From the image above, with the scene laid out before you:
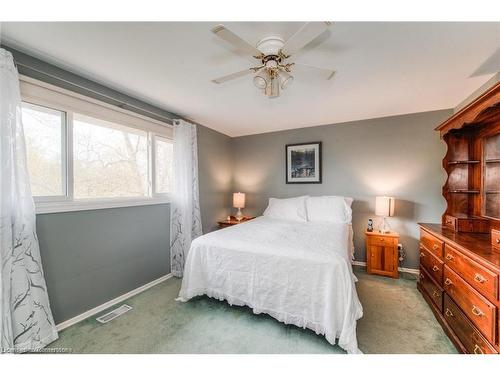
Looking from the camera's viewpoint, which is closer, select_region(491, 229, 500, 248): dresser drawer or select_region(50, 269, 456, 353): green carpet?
select_region(491, 229, 500, 248): dresser drawer

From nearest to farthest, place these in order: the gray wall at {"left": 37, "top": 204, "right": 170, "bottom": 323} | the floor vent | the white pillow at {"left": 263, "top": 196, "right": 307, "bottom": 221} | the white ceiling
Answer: the white ceiling, the gray wall at {"left": 37, "top": 204, "right": 170, "bottom": 323}, the floor vent, the white pillow at {"left": 263, "top": 196, "right": 307, "bottom": 221}

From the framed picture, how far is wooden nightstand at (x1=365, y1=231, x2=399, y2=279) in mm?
1207

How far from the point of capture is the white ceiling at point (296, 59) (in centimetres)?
135

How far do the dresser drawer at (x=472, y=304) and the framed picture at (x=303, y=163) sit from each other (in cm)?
214

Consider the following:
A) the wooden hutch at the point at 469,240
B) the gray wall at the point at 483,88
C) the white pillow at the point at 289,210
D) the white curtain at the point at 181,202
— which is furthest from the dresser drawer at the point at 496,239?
the white curtain at the point at 181,202

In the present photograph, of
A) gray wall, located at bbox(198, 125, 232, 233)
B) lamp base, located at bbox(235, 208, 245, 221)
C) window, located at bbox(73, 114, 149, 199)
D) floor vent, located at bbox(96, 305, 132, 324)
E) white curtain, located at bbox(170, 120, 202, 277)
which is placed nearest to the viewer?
floor vent, located at bbox(96, 305, 132, 324)

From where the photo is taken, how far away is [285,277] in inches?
66.9

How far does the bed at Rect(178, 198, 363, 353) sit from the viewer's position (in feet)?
4.99

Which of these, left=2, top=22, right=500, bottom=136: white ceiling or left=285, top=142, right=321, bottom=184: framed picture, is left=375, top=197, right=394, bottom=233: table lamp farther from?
left=2, top=22, right=500, bottom=136: white ceiling

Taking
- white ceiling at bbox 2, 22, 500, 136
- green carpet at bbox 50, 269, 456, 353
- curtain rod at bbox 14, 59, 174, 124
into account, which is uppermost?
white ceiling at bbox 2, 22, 500, 136

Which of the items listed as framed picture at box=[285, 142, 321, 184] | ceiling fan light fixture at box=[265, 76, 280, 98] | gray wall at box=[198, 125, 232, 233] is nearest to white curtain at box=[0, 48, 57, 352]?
ceiling fan light fixture at box=[265, 76, 280, 98]

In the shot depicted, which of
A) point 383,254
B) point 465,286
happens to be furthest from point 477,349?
point 383,254

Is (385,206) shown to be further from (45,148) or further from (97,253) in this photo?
(45,148)
